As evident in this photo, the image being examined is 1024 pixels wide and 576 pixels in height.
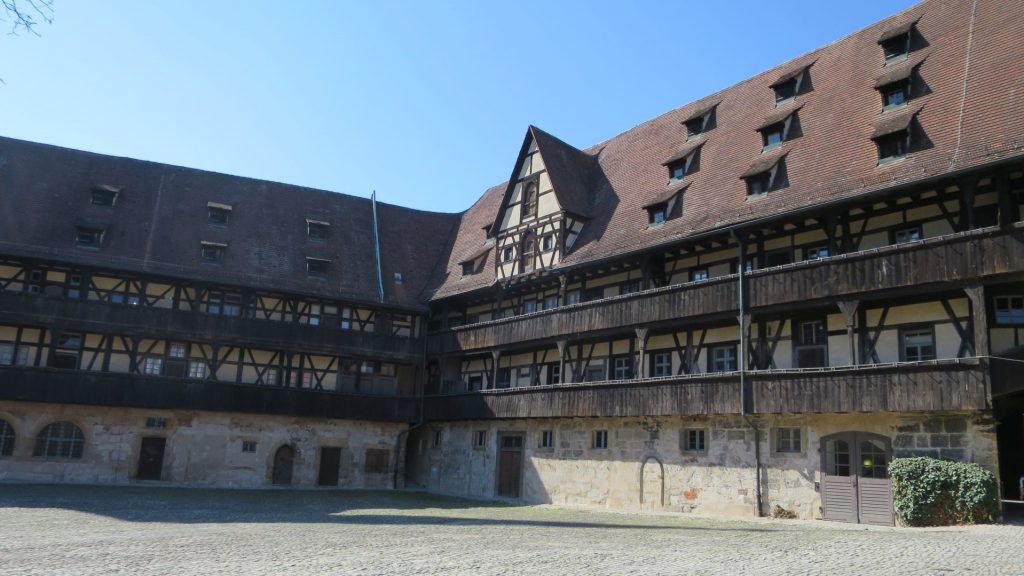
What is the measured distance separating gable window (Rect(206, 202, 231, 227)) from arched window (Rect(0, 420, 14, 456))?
36.0ft

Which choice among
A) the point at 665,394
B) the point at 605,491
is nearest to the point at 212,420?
the point at 605,491

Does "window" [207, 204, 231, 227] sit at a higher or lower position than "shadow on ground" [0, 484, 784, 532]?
higher

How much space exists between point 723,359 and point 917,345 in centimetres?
573

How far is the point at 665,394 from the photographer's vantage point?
24.0 meters

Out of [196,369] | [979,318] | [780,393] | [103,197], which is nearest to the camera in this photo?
[979,318]

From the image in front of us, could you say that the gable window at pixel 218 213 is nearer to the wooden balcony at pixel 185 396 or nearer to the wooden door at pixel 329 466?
the wooden balcony at pixel 185 396

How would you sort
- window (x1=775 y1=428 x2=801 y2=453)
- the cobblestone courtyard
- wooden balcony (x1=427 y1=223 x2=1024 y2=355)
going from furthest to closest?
window (x1=775 y1=428 x2=801 y2=453) < wooden balcony (x1=427 y1=223 x2=1024 y2=355) < the cobblestone courtyard

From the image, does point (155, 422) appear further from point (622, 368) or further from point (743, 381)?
point (743, 381)

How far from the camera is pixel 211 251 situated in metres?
34.4

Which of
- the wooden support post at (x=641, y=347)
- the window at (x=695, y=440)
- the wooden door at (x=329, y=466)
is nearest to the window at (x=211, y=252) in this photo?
the wooden door at (x=329, y=466)

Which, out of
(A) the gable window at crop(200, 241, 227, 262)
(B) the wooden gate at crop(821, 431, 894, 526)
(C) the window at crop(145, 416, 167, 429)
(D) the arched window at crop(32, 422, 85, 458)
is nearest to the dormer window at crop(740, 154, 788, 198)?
(B) the wooden gate at crop(821, 431, 894, 526)

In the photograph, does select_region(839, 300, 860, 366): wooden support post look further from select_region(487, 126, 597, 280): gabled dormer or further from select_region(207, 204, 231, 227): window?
select_region(207, 204, 231, 227): window

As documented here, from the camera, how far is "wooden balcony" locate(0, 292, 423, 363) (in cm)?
3011

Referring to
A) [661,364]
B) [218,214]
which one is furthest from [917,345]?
[218,214]
